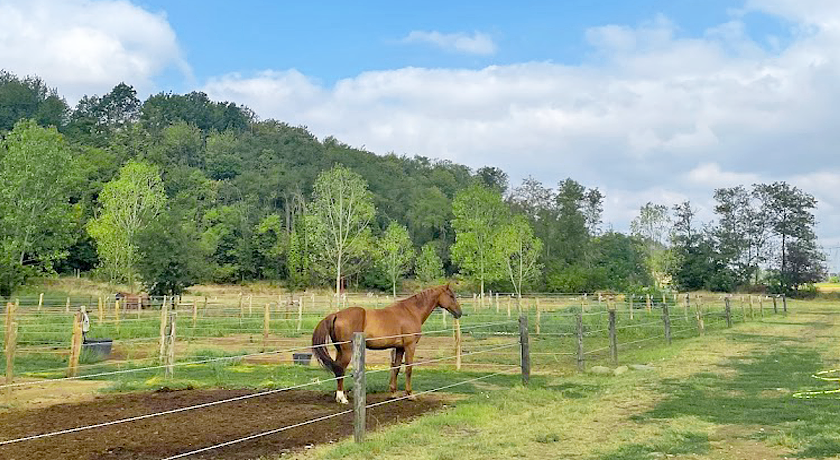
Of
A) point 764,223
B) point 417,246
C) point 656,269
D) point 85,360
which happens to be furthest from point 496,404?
point 764,223

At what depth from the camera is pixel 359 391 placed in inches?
269

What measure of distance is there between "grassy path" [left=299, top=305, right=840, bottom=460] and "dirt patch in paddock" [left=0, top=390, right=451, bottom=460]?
2.14ft

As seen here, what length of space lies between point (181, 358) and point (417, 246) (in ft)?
207

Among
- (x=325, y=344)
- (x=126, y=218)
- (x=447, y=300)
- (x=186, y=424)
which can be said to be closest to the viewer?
(x=186, y=424)

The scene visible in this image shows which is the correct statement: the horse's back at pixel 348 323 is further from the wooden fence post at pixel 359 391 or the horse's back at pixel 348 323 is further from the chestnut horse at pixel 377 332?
the wooden fence post at pixel 359 391

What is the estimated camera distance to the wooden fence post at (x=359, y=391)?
6738 mm

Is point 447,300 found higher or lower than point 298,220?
lower

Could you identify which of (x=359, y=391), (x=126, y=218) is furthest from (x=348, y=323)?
(x=126, y=218)

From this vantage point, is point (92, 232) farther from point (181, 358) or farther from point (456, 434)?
point (456, 434)

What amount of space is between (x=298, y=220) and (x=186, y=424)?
64.4m

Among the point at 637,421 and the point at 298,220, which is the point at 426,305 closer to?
the point at 637,421

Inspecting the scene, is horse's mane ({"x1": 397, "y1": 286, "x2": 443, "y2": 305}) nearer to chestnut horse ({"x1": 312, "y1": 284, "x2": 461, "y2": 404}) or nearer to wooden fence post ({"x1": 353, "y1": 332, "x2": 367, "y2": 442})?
chestnut horse ({"x1": 312, "y1": 284, "x2": 461, "y2": 404})

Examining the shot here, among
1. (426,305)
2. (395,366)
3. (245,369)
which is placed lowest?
(245,369)

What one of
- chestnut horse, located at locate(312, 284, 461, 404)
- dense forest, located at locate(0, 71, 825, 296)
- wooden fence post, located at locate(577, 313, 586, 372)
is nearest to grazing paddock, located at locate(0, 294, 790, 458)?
wooden fence post, located at locate(577, 313, 586, 372)
